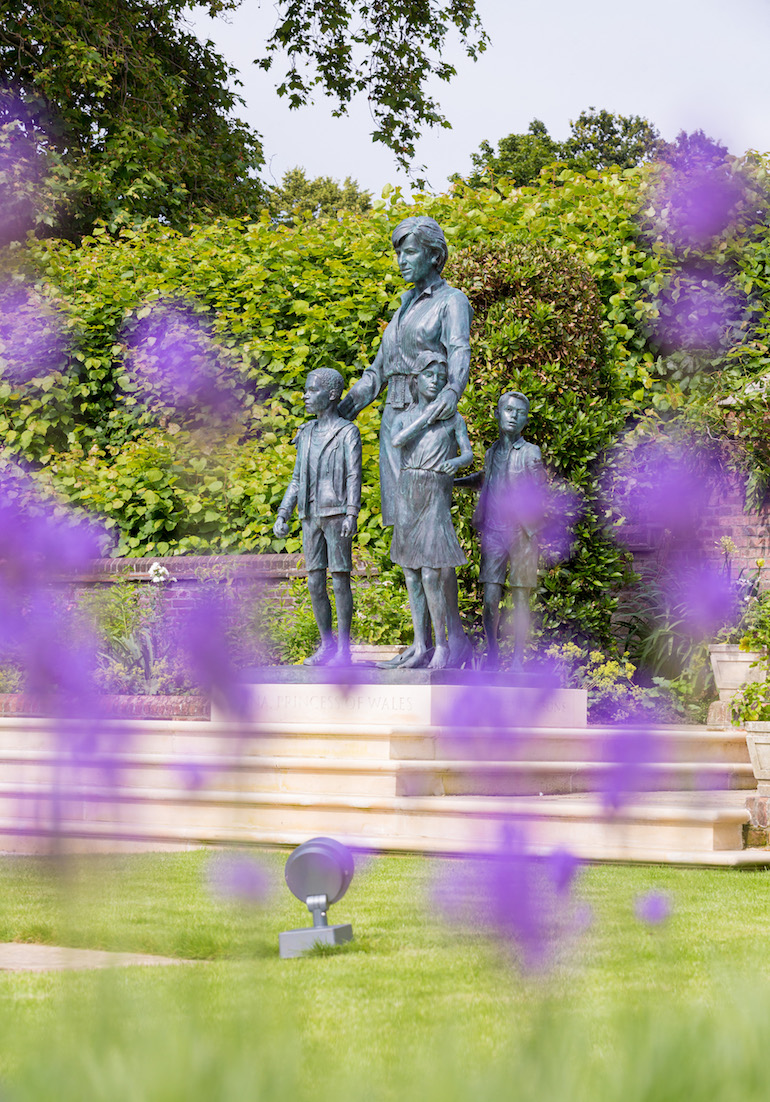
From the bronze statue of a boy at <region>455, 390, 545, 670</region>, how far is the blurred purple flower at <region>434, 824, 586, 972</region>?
6369 millimetres

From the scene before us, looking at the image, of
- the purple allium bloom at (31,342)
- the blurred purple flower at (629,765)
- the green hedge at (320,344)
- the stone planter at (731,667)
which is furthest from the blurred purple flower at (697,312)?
the blurred purple flower at (629,765)

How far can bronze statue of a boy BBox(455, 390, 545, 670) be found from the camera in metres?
7.97

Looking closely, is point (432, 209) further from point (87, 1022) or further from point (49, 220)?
point (87, 1022)

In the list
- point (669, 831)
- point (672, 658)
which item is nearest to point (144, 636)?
point (672, 658)

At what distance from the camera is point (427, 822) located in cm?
632

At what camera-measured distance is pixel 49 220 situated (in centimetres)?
1644

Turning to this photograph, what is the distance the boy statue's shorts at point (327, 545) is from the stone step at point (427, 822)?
1502mm

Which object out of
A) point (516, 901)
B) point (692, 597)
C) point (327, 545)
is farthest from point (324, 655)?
point (516, 901)

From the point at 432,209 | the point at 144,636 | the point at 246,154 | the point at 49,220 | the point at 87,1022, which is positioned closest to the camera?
the point at 87,1022

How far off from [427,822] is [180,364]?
764 centimetres

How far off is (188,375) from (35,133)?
689cm

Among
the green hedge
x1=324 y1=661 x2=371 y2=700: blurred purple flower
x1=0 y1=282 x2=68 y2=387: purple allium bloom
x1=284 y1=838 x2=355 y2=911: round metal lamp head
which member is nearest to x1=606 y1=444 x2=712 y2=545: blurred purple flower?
the green hedge

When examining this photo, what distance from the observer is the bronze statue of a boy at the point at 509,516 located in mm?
7973

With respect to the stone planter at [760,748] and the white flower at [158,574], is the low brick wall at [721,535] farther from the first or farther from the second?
the white flower at [158,574]
